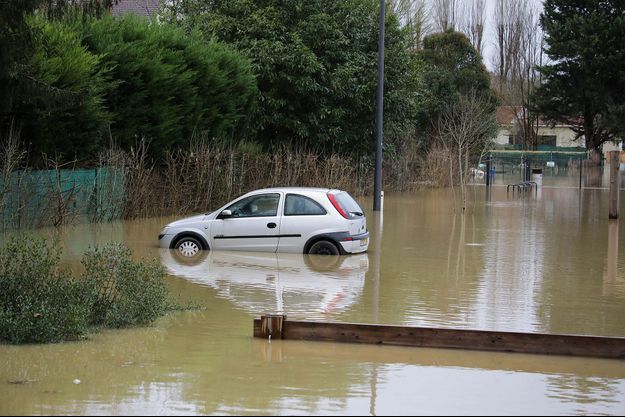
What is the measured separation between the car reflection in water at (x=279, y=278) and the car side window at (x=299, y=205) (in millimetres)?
836

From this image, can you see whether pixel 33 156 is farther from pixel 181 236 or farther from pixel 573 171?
pixel 573 171

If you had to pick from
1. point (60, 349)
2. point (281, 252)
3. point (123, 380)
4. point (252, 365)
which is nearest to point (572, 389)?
point (252, 365)

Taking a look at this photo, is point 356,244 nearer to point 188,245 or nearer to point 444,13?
point 188,245

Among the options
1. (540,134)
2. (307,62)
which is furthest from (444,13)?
(307,62)

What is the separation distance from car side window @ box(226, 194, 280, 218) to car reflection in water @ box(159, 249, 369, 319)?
789 mm

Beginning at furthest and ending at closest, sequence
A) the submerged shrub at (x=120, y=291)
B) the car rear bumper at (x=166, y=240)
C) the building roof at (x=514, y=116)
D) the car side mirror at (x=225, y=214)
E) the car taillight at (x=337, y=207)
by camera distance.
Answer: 1. the building roof at (x=514, y=116)
2. the car rear bumper at (x=166, y=240)
3. the car side mirror at (x=225, y=214)
4. the car taillight at (x=337, y=207)
5. the submerged shrub at (x=120, y=291)

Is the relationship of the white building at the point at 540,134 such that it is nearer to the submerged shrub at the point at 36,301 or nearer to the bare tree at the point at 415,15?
the bare tree at the point at 415,15

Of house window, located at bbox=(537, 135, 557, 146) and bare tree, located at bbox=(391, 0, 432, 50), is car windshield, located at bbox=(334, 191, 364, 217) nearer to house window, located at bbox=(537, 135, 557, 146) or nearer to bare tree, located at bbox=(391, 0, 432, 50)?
bare tree, located at bbox=(391, 0, 432, 50)

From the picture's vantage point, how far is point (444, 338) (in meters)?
10.5

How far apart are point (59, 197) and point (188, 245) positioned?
18.1 ft

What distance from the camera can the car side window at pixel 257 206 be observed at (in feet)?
65.0

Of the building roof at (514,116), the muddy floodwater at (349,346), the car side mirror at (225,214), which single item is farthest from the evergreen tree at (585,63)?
the car side mirror at (225,214)

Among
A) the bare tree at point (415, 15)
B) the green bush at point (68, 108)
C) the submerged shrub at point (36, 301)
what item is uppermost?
the bare tree at point (415, 15)

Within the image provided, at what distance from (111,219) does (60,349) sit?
54.2ft
